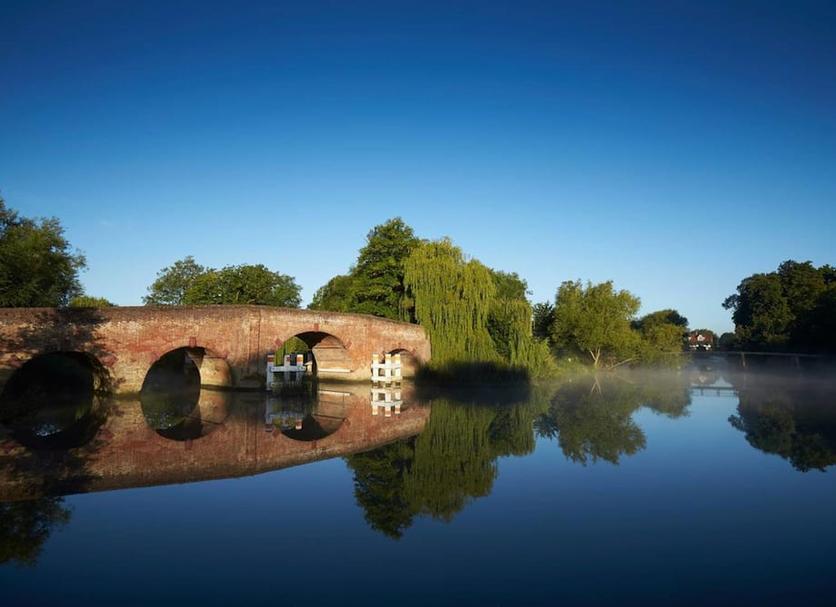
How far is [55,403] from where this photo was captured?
667 inches

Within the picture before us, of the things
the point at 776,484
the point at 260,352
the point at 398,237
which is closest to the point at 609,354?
the point at 398,237

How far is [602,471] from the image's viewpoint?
8.54 m

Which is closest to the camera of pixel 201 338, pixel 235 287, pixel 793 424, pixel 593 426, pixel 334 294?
pixel 593 426

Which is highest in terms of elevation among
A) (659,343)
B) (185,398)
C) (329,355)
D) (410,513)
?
(659,343)

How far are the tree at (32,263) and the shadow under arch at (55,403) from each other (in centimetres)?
269

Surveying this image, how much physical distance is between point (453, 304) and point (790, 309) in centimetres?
4191

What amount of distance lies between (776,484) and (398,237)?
2553 cm

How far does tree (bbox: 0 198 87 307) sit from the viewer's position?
2164 cm

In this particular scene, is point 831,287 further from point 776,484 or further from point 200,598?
point 200,598

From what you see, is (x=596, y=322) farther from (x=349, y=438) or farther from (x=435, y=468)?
(x=435, y=468)

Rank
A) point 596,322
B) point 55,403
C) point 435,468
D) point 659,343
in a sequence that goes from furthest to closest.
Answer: point 659,343 < point 596,322 < point 55,403 < point 435,468

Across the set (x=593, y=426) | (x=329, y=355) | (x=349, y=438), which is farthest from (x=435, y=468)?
(x=329, y=355)

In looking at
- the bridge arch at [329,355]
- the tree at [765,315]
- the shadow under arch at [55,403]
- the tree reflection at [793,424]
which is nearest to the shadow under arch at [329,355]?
the bridge arch at [329,355]

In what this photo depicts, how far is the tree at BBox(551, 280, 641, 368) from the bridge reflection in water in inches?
947
